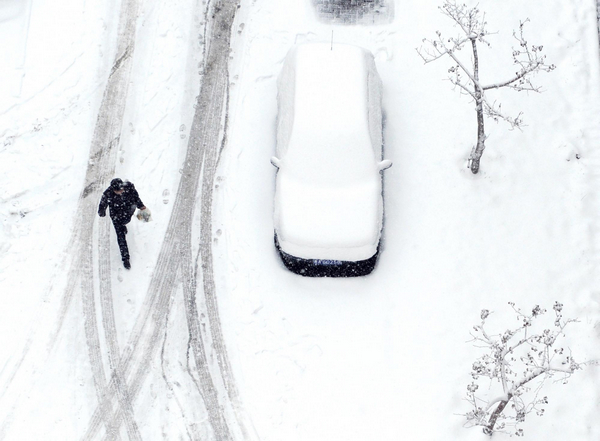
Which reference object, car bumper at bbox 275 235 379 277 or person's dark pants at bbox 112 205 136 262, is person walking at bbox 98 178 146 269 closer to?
person's dark pants at bbox 112 205 136 262

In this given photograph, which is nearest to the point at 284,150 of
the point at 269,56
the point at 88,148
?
A: the point at 269,56

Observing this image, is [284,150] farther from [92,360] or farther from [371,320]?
[92,360]

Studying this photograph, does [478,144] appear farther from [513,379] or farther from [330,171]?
[513,379]

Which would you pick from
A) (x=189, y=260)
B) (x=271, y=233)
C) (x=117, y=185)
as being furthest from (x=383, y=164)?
(x=117, y=185)

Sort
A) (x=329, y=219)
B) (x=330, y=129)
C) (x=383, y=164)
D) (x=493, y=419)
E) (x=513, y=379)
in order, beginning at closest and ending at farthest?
(x=493, y=419)
(x=513, y=379)
(x=329, y=219)
(x=330, y=129)
(x=383, y=164)

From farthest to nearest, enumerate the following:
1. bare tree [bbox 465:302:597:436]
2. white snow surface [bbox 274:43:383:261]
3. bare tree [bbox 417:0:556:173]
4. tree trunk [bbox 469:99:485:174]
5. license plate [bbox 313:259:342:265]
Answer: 1. license plate [bbox 313:259:342:265]
2. white snow surface [bbox 274:43:383:261]
3. tree trunk [bbox 469:99:485:174]
4. bare tree [bbox 417:0:556:173]
5. bare tree [bbox 465:302:597:436]

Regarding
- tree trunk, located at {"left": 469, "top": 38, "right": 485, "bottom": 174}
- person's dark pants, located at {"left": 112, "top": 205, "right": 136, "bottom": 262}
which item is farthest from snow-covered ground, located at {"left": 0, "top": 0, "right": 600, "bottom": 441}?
person's dark pants, located at {"left": 112, "top": 205, "right": 136, "bottom": 262}

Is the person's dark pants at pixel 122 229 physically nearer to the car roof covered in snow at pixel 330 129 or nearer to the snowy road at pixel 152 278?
the snowy road at pixel 152 278
